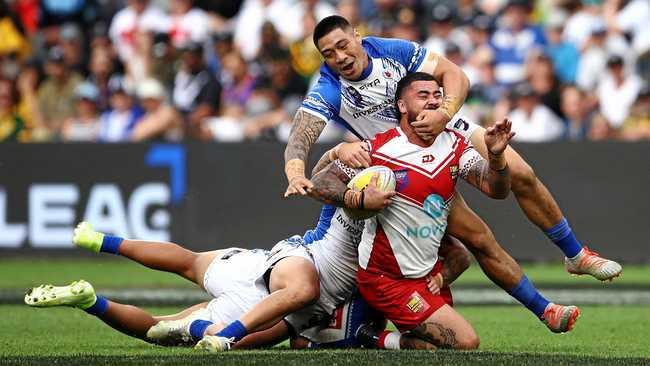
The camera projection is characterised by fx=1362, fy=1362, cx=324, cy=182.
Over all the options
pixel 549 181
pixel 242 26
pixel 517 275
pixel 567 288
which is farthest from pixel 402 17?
pixel 517 275

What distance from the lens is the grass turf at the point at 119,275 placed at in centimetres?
1426

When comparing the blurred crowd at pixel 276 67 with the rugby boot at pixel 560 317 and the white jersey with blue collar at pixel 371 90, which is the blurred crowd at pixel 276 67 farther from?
the rugby boot at pixel 560 317

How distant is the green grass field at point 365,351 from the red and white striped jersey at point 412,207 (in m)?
0.63

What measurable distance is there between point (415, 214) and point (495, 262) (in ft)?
2.71

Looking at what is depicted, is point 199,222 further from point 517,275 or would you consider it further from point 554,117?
point 517,275

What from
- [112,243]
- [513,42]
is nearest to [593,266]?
[112,243]

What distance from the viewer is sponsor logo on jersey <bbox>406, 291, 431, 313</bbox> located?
861 centimetres

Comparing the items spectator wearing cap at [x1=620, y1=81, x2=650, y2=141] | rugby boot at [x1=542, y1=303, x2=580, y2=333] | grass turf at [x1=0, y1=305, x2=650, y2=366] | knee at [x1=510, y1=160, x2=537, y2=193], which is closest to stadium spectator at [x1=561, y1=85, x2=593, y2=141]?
spectator wearing cap at [x1=620, y1=81, x2=650, y2=141]

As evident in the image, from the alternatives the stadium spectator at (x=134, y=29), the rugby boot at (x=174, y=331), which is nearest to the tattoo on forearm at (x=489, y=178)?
the rugby boot at (x=174, y=331)

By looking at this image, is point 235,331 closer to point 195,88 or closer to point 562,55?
point 195,88

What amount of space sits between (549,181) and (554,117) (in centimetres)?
110

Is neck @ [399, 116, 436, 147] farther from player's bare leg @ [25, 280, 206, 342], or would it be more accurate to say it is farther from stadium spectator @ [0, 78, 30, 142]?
stadium spectator @ [0, 78, 30, 142]

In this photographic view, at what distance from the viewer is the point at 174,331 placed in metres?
8.95

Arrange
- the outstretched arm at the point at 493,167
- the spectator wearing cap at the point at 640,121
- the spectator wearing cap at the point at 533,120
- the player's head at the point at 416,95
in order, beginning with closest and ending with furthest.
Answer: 1. the outstretched arm at the point at 493,167
2. the player's head at the point at 416,95
3. the spectator wearing cap at the point at 640,121
4. the spectator wearing cap at the point at 533,120
